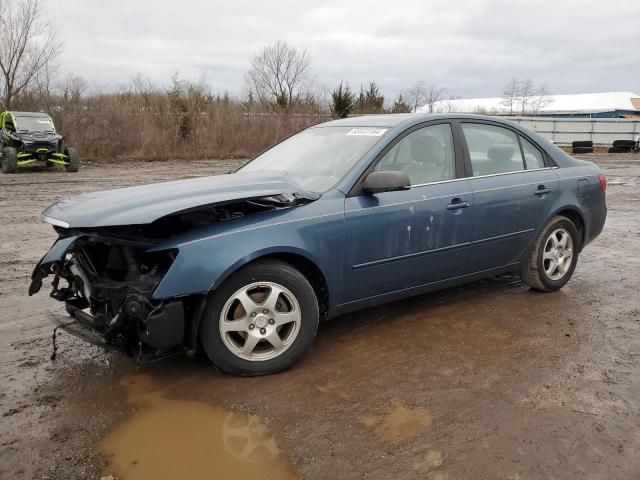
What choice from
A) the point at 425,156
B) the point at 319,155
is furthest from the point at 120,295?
the point at 425,156

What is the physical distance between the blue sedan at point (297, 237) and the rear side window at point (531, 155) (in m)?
0.02

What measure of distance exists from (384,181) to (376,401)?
1397 millimetres

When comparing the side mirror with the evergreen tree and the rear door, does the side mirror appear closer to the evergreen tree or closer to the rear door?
the rear door

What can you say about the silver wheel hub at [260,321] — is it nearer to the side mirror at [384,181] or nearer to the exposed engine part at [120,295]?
the exposed engine part at [120,295]

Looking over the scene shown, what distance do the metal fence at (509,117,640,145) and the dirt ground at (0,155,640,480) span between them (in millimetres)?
29483

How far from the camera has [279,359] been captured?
11.2 ft

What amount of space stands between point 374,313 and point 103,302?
2166 millimetres

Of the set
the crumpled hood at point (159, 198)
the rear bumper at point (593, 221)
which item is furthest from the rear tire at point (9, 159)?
the rear bumper at point (593, 221)

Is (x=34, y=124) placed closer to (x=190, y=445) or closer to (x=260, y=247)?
(x=260, y=247)

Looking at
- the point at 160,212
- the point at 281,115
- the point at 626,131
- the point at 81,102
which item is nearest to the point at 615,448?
the point at 160,212

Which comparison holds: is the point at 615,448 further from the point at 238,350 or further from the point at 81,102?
the point at 81,102

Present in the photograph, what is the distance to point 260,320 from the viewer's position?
10.8 ft

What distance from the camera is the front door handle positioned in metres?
4.12

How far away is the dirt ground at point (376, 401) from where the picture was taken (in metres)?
2.54
